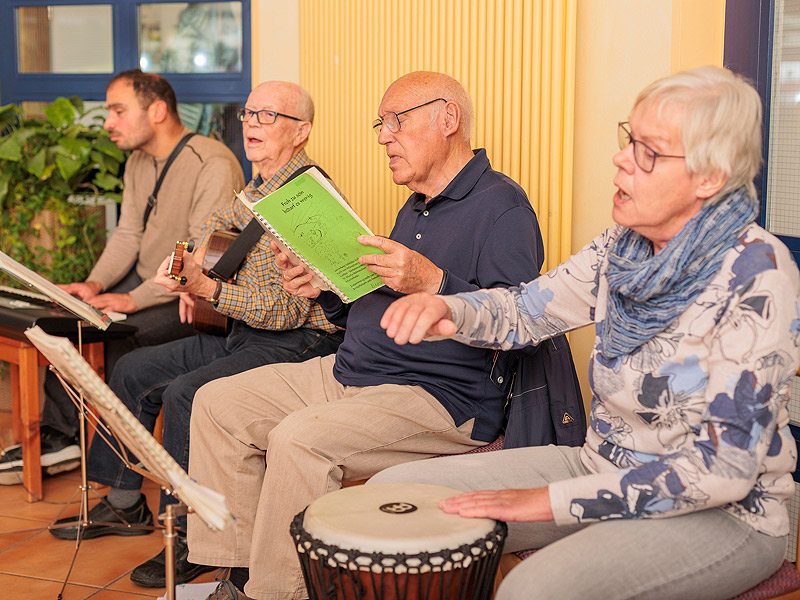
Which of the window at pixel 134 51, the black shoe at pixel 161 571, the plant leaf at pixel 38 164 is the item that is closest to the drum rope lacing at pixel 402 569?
the black shoe at pixel 161 571

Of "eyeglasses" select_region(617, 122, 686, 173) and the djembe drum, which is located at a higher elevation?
"eyeglasses" select_region(617, 122, 686, 173)

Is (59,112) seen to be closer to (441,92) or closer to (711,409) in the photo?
(441,92)

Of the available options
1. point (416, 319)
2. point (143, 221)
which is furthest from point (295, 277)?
point (143, 221)

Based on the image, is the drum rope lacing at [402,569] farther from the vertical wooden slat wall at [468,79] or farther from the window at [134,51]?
the window at [134,51]

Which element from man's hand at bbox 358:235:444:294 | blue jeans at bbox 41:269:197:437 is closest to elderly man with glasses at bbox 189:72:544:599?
man's hand at bbox 358:235:444:294

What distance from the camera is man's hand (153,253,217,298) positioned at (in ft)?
9.14

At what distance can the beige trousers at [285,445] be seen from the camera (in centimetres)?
215

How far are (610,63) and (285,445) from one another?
182 centimetres

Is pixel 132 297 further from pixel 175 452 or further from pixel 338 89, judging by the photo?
pixel 338 89

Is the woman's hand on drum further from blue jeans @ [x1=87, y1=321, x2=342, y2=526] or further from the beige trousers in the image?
blue jeans @ [x1=87, y1=321, x2=342, y2=526]

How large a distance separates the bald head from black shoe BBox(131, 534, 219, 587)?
1.54m

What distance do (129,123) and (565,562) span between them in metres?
3.25

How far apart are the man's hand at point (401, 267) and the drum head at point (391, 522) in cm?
58

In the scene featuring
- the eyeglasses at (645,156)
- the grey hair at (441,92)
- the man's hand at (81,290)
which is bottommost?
the man's hand at (81,290)
